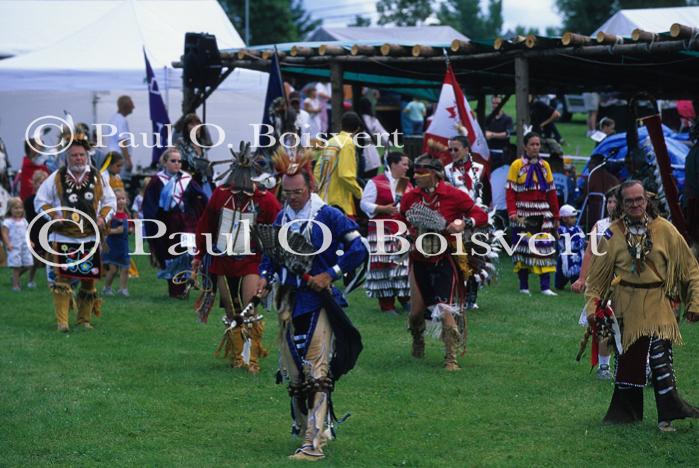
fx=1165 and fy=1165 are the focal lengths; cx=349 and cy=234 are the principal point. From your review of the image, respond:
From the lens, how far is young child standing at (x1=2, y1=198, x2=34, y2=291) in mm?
14917

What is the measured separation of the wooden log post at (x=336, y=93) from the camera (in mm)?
18125

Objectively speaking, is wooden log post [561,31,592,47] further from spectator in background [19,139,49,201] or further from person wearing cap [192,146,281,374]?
spectator in background [19,139,49,201]

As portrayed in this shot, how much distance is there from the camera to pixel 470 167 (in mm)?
12766

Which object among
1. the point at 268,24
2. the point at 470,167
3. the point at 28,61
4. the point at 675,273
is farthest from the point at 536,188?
the point at 268,24

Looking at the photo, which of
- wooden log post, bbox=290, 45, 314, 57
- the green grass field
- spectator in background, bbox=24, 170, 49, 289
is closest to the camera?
the green grass field

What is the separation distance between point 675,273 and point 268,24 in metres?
51.7

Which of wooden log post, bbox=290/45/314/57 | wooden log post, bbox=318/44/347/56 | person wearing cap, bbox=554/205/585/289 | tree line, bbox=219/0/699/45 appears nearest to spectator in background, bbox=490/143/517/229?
person wearing cap, bbox=554/205/585/289

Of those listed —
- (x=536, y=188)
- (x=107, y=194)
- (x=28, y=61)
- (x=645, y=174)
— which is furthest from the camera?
(x=28, y=61)

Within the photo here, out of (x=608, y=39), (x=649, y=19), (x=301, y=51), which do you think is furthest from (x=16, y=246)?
(x=649, y=19)

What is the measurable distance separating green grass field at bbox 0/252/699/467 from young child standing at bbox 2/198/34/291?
2.19 metres

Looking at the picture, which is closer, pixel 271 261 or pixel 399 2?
pixel 271 261

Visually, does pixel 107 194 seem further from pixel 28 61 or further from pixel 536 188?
pixel 28 61

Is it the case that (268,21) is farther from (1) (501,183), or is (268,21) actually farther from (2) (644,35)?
(2) (644,35)

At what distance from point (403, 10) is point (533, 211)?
221 feet
